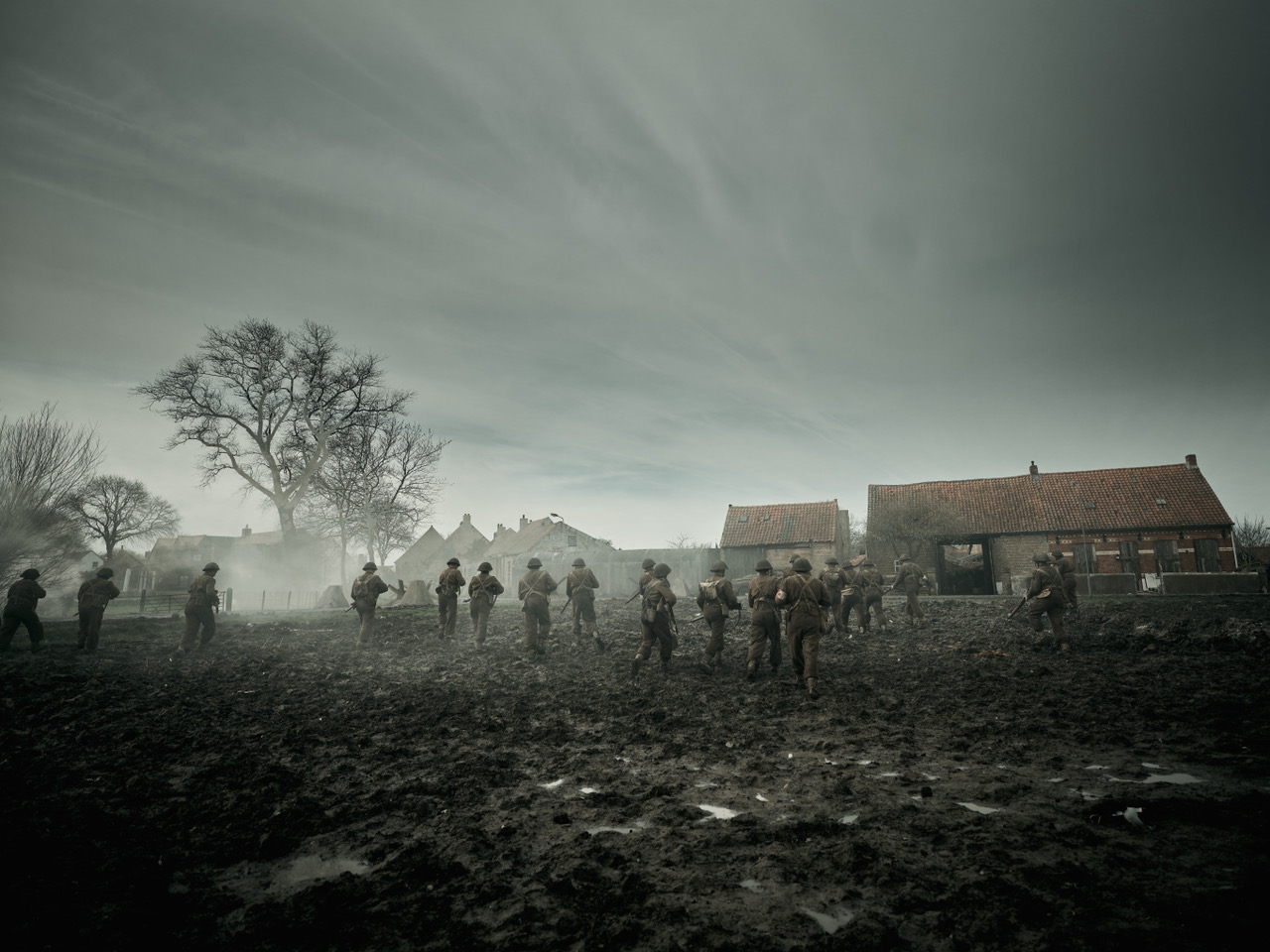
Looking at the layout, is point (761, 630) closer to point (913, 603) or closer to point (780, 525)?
point (913, 603)

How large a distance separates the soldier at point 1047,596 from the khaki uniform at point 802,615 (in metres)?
5.58

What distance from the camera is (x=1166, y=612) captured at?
16000mm

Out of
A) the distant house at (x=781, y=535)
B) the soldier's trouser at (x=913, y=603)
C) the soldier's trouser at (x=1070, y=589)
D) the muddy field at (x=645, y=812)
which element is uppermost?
the distant house at (x=781, y=535)

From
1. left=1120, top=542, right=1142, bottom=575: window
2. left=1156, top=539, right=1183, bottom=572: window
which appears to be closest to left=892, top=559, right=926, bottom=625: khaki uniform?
left=1120, top=542, right=1142, bottom=575: window

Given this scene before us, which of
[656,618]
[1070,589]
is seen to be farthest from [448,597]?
[1070,589]

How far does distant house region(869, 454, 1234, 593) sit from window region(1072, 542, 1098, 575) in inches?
1.7

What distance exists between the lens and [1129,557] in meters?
32.5

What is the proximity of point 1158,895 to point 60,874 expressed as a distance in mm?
5708

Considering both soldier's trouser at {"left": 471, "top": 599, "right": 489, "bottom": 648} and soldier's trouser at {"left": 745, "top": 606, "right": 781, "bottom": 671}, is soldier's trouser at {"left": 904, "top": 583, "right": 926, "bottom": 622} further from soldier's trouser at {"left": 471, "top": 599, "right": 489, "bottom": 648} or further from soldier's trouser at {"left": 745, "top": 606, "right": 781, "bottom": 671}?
soldier's trouser at {"left": 471, "top": 599, "right": 489, "bottom": 648}

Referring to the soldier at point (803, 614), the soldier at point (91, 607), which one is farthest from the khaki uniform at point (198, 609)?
the soldier at point (803, 614)

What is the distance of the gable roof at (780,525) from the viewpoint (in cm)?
3909

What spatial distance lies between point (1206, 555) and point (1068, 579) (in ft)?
91.0

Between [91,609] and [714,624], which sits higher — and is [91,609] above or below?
above

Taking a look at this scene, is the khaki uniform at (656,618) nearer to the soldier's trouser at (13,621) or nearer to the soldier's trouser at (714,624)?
the soldier's trouser at (714,624)
